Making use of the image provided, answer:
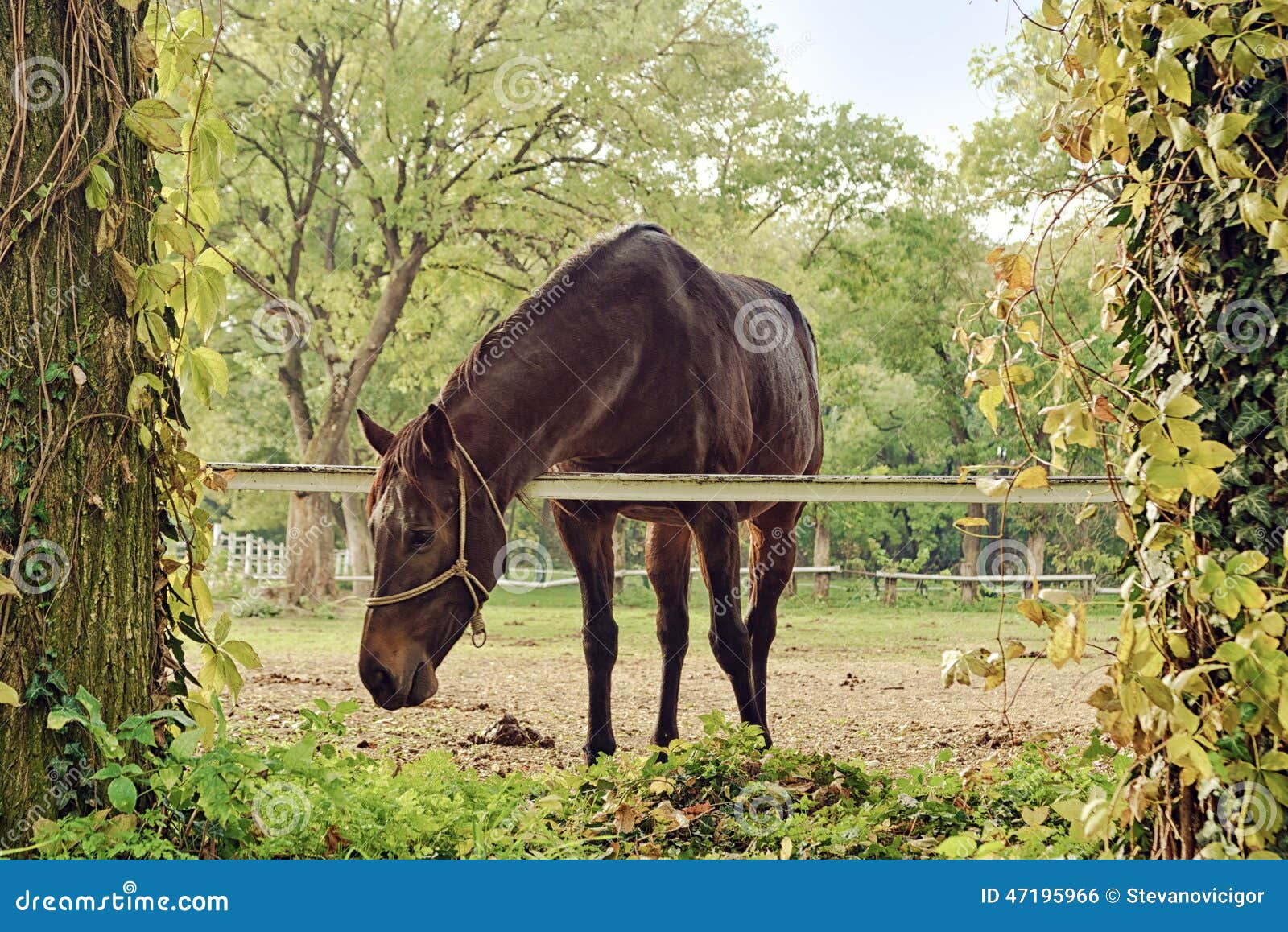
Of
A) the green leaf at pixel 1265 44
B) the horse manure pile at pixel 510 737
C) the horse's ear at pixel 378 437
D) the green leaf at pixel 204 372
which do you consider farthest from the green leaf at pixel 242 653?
the horse manure pile at pixel 510 737

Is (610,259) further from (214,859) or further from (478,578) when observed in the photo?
(214,859)

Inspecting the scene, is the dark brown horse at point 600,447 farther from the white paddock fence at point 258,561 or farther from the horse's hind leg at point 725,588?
the white paddock fence at point 258,561

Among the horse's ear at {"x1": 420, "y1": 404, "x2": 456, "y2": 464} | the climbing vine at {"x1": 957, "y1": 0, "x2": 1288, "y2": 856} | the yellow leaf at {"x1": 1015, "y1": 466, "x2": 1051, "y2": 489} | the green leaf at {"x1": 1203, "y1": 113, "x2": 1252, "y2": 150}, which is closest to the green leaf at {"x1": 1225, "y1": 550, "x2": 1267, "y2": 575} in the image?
the climbing vine at {"x1": 957, "y1": 0, "x2": 1288, "y2": 856}

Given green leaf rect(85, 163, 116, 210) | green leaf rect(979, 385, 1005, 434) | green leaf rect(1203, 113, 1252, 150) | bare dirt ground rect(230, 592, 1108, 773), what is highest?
green leaf rect(1203, 113, 1252, 150)

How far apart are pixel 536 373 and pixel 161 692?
202 cm

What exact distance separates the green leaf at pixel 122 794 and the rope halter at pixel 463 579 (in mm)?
1523

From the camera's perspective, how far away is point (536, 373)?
4.00 m

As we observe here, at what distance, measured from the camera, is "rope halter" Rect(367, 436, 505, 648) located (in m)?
3.53

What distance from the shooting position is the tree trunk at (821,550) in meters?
21.2

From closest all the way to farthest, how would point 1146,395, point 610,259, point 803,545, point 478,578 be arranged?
point 1146,395
point 478,578
point 610,259
point 803,545

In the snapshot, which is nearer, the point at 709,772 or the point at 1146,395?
the point at 1146,395

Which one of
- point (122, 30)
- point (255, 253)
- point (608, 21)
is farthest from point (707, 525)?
point (255, 253)

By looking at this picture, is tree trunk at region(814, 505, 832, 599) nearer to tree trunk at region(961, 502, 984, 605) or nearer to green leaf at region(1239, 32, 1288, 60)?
tree trunk at region(961, 502, 984, 605)

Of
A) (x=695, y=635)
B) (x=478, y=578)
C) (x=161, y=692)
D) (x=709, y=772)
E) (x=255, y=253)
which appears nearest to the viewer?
(x=161, y=692)
